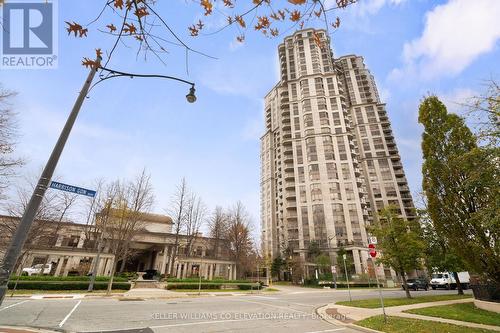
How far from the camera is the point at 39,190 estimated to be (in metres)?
4.49

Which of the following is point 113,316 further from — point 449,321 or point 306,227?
point 306,227

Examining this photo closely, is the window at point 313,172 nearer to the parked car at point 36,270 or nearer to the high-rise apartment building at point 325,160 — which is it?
the high-rise apartment building at point 325,160

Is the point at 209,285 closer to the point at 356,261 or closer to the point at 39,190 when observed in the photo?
the point at 39,190

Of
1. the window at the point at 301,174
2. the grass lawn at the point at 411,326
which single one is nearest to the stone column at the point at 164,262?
→ the grass lawn at the point at 411,326

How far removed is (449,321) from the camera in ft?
33.7

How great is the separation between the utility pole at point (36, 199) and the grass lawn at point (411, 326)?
1046 cm

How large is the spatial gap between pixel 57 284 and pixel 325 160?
64216 mm

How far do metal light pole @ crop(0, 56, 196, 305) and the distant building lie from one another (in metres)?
22.9

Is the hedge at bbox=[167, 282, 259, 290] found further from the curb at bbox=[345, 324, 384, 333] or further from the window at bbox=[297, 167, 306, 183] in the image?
the window at bbox=[297, 167, 306, 183]

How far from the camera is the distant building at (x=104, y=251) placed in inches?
1074

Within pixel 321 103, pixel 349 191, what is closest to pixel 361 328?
pixel 349 191

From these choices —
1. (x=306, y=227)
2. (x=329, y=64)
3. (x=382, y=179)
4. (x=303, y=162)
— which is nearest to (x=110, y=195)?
(x=306, y=227)

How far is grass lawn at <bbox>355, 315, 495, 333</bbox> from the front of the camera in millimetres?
8523

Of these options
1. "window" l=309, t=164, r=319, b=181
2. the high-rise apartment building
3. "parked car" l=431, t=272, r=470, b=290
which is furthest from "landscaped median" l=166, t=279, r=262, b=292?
"window" l=309, t=164, r=319, b=181
